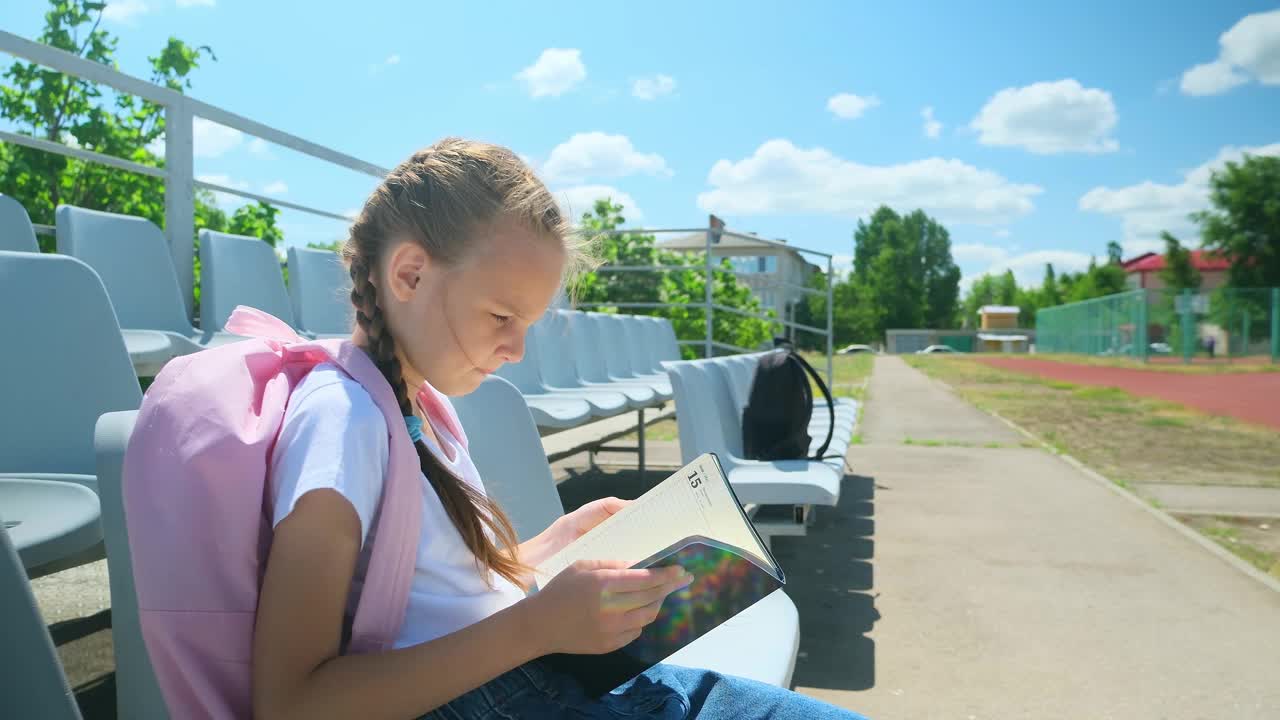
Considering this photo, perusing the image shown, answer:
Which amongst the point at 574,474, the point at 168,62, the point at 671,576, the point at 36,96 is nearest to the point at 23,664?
the point at 671,576

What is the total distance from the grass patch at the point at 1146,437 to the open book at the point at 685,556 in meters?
6.77

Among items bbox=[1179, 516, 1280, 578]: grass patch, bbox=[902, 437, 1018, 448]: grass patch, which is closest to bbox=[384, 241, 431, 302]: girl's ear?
bbox=[1179, 516, 1280, 578]: grass patch

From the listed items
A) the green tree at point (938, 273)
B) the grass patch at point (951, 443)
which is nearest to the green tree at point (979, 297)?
the green tree at point (938, 273)

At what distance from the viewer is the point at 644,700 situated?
115 centimetres

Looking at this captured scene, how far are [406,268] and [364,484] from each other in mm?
327

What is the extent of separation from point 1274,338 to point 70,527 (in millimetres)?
36966

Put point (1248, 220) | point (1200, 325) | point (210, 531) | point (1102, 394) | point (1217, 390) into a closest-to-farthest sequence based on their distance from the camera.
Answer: point (210, 531) < point (1102, 394) < point (1217, 390) < point (1200, 325) < point (1248, 220)

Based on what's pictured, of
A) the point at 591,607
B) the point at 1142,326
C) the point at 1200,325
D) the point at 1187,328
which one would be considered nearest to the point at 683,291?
the point at 591,607

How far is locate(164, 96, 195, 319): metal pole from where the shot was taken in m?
4.04

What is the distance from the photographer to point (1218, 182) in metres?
39.8

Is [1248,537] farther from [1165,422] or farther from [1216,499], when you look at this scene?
[1165,422]

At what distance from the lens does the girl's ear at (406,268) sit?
1109 millimetres

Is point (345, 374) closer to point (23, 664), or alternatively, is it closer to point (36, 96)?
point (23, 664)

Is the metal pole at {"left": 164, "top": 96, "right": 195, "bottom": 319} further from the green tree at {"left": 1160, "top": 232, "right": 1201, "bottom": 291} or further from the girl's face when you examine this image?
the green tree at {"left": 1160, "top": 232, "right": 1201, "bottom": 291}
